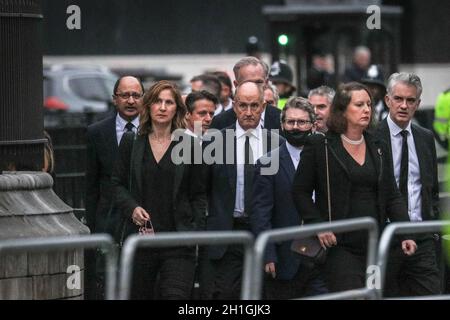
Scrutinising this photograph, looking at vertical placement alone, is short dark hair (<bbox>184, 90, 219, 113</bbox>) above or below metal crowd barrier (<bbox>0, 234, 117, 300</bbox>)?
above

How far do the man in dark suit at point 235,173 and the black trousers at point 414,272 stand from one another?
106 cm

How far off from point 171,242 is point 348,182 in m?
2.58

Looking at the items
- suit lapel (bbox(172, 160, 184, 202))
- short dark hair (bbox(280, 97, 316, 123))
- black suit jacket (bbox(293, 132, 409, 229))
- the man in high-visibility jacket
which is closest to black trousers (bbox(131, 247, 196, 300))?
suit lapel (bbox(172, 160, 184, 202))

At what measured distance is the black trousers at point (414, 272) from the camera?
10.1m

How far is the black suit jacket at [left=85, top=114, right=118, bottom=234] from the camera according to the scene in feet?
37.1

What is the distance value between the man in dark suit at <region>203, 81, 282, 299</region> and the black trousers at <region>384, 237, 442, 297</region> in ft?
3.48

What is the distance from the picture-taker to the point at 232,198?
9844 millimetres

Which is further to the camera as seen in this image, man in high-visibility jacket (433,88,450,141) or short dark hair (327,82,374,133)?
man in high-visibility jacket (433,88,450,141)

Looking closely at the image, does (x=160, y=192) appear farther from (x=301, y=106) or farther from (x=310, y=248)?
(x=301, y=106)

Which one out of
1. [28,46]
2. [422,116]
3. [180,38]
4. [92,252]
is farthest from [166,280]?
[180,38]

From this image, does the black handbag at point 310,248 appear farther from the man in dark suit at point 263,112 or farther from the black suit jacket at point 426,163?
the man in dark suit at point 263,112

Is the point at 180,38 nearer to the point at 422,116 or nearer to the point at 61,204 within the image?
the point at 422,116

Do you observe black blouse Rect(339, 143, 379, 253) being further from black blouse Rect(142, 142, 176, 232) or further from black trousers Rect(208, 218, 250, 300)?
black blouse Rect(142, 142, 176, 232)

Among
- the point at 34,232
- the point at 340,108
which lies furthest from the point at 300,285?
the point at 34,232
